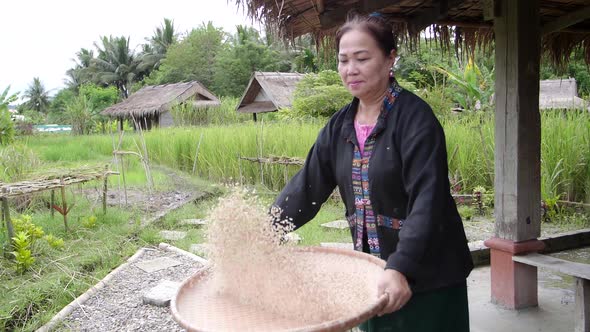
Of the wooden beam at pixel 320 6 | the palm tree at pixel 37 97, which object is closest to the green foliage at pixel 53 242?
the wooden beam at pixel 320 6

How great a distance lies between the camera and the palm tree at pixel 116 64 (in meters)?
37.5

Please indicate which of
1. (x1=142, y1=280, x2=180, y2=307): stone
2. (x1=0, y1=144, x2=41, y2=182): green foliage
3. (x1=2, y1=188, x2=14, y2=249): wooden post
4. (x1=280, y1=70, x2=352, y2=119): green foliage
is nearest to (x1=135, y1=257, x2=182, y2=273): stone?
(x1=142, y1=280, x2=180, y2=307): stone

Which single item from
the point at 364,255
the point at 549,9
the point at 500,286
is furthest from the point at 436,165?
the point at 549,9

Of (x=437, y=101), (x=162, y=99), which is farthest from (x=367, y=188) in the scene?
(x=162, y=99)

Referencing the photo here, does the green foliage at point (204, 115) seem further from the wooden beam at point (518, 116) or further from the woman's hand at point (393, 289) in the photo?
the woman's hand at point (393, 289)

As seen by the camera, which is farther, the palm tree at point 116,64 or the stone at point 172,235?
the palm tree at point 116,64

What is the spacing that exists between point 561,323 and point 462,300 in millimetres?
1697

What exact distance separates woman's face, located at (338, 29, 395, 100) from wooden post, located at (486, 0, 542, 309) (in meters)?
1.50

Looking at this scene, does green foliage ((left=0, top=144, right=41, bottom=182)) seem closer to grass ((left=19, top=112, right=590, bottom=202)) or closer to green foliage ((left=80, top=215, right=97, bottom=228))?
green foliage ((left=80, top=215, right=97, bottom=228))

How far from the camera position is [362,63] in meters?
1.53

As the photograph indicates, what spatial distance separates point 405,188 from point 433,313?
404 mm

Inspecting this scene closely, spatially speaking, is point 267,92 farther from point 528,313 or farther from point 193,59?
point 193,59

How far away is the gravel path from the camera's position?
127 inches

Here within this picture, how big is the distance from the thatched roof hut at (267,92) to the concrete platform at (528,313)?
13.5 m
